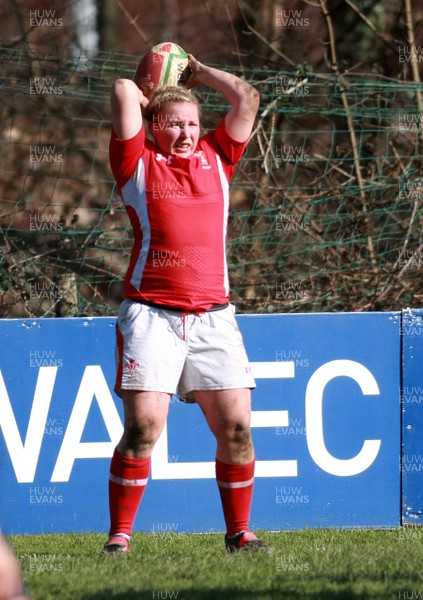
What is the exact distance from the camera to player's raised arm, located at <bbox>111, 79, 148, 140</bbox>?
514 cm

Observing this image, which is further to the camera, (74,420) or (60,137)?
(60,137)

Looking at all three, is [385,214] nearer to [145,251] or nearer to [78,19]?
[145,251]

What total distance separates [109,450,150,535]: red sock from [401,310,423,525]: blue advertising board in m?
2.04

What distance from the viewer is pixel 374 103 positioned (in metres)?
9.20

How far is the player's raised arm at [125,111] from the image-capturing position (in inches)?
202

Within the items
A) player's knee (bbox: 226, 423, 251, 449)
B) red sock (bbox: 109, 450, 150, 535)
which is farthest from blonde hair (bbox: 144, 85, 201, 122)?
red sock (bbox: 109, 450, 150, 535)

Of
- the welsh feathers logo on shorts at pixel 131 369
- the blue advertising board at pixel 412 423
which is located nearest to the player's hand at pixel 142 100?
the welsh feathers logo on shorts at pixel 131 369

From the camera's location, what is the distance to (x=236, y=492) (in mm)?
5301

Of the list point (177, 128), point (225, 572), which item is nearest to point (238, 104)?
point (177, 128)

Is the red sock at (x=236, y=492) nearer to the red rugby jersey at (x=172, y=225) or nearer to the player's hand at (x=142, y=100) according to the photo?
the red rugby jersey at (x=172, y=225)

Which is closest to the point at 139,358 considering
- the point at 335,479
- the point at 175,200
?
the point at 175,200

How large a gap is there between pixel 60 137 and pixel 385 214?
14.2ft

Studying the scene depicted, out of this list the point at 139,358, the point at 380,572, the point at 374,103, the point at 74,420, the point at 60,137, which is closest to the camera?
the point at 380,572

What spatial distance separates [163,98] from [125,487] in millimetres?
1765
